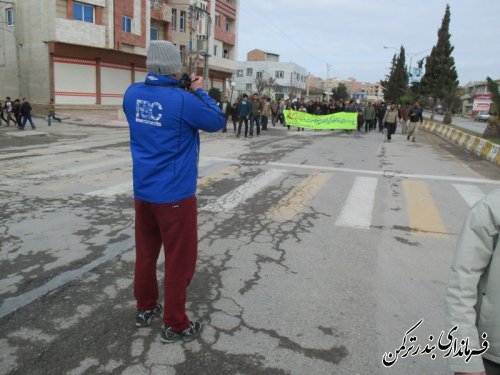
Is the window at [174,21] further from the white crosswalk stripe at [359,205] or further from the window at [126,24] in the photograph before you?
the white crosswalk stripe at [359,205]

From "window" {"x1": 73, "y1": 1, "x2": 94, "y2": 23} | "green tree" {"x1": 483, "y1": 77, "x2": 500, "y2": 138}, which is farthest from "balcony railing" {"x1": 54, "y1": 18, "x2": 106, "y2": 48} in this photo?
"green tree" {"x1": 483, "y1": 77, "x2": 500, "y2": 138}

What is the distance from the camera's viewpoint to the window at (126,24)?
1296 inches

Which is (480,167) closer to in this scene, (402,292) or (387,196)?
(387,196)

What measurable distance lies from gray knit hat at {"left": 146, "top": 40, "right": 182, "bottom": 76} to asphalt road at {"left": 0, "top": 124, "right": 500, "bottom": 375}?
72.5 inches

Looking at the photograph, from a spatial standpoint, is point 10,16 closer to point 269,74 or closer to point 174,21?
point 174,21

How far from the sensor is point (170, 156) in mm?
2857

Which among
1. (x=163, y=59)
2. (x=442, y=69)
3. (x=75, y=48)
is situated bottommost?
(x=163, y=59)

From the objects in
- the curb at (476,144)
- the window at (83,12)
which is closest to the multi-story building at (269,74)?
the window at (83,12)

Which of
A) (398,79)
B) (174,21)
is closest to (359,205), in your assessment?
(174,21)

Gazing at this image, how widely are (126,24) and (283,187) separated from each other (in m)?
29.4

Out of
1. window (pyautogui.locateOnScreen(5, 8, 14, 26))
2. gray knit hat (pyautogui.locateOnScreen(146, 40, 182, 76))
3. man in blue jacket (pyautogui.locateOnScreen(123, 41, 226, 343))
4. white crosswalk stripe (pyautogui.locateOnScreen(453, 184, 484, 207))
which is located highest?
window (pyautogui.locateOnScreen(5, 8, 14, 26))

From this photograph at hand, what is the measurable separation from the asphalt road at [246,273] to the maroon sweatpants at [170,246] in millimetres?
295

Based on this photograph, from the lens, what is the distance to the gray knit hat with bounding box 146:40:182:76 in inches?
113

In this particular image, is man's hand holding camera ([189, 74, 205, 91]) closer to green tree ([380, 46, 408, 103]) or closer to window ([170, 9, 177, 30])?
window ([170, 9, 177, 30])
